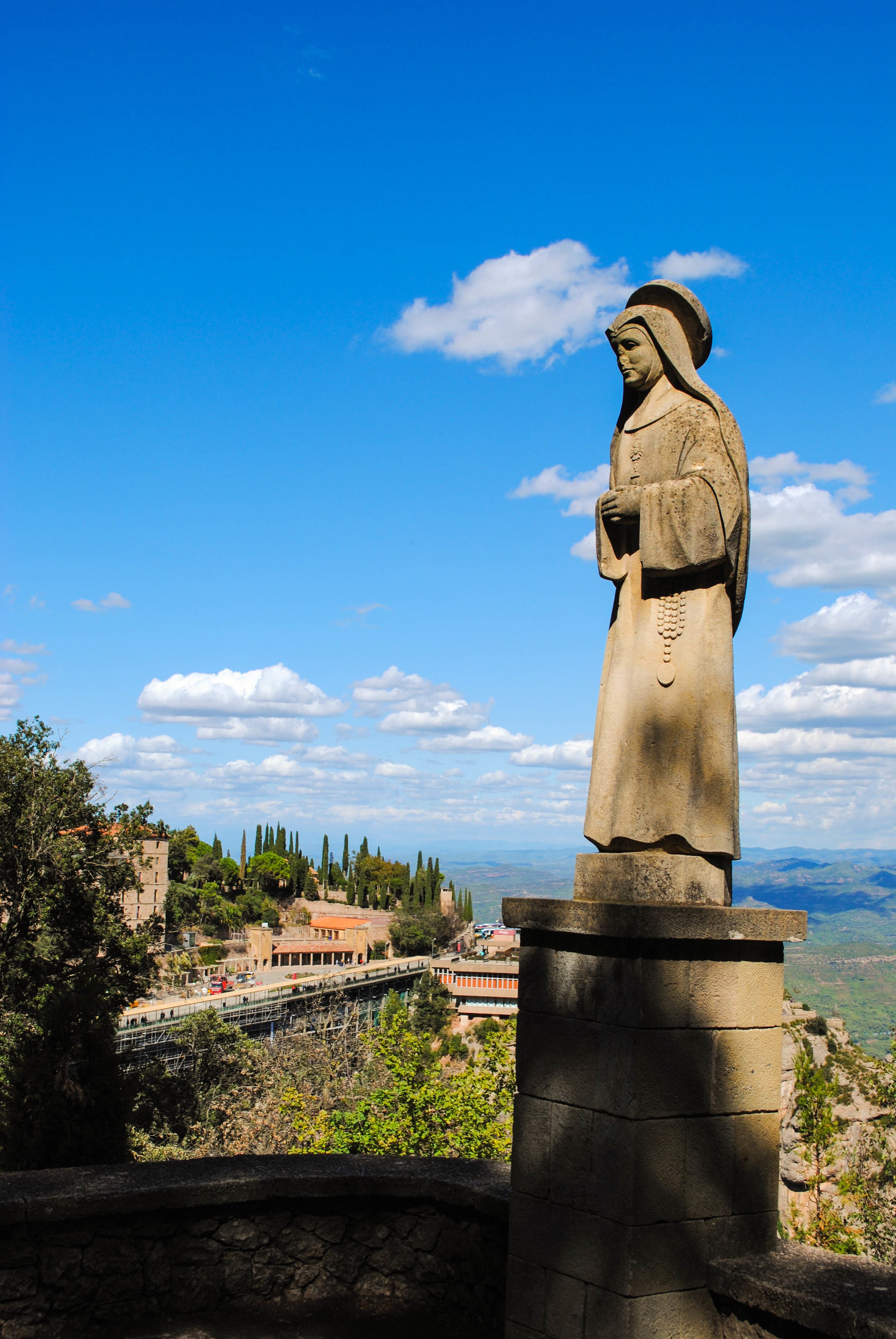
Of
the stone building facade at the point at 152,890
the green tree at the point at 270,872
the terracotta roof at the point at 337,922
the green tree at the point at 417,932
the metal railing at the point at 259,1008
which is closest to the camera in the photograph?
the metal railing at the point at 259,1008

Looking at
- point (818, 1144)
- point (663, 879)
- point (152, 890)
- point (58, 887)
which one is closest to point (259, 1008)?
point (152, 890)

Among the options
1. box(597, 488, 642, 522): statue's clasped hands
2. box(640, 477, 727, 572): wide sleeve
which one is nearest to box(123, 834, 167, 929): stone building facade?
box(597, 488, 642, 522): statue's clasped hands

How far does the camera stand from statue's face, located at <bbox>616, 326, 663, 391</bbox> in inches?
176

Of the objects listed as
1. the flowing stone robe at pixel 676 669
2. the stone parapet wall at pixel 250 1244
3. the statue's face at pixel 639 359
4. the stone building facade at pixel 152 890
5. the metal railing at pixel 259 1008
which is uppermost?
the statue's face at pixel 639 359

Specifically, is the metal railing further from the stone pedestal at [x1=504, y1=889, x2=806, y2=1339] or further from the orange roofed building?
the stone pedestal at [x1=504, y1=889, x2=806, y2=1339]

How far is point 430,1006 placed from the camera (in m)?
64.5

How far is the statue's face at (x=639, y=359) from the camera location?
4.47 m

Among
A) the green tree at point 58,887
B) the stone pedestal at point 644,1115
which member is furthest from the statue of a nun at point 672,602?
the green tree at point 58,887

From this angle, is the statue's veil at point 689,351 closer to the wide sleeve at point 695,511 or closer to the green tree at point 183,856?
the wide sleeve at point 695,511

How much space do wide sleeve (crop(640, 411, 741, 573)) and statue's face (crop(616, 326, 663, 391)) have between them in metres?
0.33

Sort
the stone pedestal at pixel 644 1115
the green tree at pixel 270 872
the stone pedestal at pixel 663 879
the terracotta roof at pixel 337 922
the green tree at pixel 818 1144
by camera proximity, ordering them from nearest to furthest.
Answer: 1. the stone pedestal at pixel 644 1115
2. the stone pedestal at pixel 663 879
3. the green tree at pixel 818 1144
4. the terracotta roof at pixel 337 922
5. the green tree at pixel 270 872

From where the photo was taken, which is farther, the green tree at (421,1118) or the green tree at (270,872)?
the green tree at (270,872)

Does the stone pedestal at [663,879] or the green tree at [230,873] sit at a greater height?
the stone pedestal at [663,879]

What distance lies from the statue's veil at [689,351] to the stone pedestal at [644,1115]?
1.33m
